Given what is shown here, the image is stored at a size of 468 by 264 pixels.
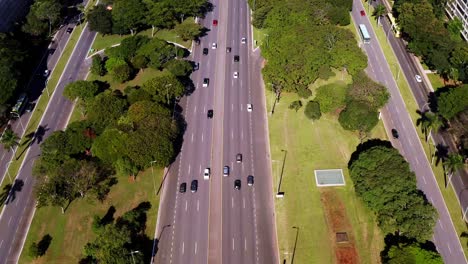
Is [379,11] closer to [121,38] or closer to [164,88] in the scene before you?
[164,88]

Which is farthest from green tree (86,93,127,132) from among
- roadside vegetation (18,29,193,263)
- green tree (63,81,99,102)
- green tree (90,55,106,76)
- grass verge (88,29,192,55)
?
grass verge (88,29,192,55)

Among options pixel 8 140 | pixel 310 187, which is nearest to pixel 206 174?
pixel 310 187

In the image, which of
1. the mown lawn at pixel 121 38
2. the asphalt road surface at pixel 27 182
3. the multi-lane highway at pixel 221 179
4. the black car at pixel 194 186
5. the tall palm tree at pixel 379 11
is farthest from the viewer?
the tall palm tree at pixel 379 11

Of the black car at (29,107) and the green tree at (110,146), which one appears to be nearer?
the green tree at (110,146)

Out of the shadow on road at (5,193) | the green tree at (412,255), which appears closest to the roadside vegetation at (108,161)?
the shadow on road at (5,193)

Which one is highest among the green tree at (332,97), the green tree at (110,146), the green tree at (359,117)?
the green tree at (332,97)

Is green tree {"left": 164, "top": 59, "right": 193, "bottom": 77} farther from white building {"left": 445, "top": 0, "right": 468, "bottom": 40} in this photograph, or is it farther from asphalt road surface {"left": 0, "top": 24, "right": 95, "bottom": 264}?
white building {"left": 445, "top": 0, "right": 468, "bottom": 40}

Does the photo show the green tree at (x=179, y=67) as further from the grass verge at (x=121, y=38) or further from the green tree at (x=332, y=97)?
the green tree at (x=332, y=97)

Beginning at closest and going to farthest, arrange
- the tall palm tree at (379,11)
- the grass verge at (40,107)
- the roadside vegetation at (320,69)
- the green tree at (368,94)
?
the grass verge at (40,107)
the roadside vegetation at (320,69)
the green tree at (368,94)
the tall palm tree at (379,11)
